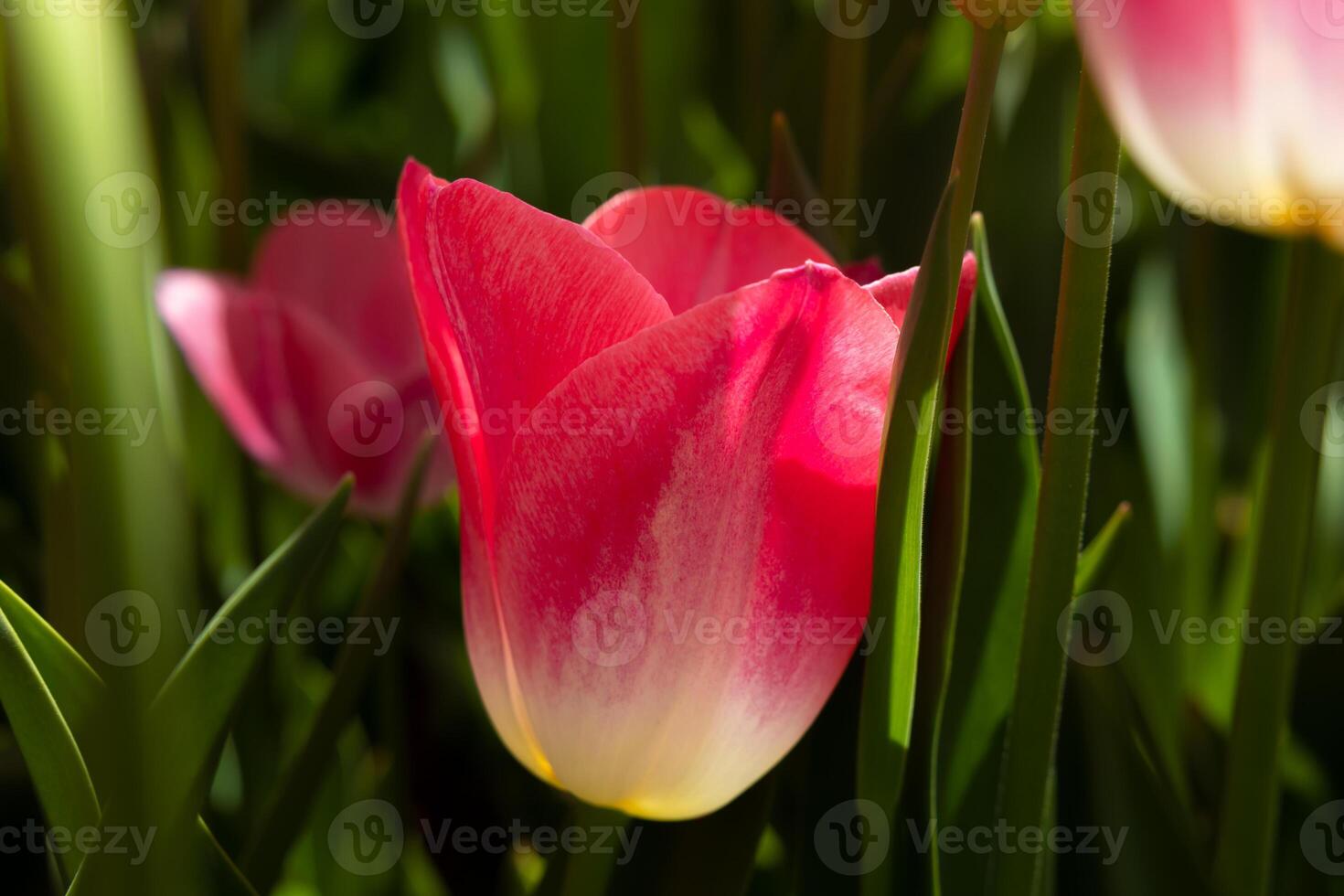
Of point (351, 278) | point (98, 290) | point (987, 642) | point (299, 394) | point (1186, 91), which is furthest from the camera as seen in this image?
point (351, 278)

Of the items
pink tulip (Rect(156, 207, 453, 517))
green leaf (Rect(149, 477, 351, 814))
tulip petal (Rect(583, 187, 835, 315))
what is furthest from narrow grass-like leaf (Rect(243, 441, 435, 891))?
pink tulip (Rect(156, 207, 453, 517))

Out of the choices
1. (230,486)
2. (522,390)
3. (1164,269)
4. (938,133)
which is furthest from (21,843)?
(1164,269)

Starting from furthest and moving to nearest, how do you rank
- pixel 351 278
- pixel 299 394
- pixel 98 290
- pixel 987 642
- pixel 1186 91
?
pixel 351 278 → pixel 299 394 → pixel 987 642 → pixel 1186 91 → pixel 98 290

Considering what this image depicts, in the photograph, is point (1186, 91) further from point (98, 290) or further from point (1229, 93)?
point (98, 290)

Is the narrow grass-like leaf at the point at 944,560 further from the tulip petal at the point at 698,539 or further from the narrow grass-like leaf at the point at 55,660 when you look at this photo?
the narrow grass-like leaf at the point at 55,660

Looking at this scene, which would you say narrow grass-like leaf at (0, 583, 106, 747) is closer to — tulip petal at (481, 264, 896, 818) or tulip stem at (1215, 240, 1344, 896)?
tulip petal at (481, 264, 896, 818)

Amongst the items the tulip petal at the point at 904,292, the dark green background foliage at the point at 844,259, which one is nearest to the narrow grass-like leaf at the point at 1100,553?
the dark green background foliage at the point at 844,259

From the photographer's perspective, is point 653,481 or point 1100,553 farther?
point 1100,553

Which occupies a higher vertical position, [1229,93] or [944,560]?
[1229,93]

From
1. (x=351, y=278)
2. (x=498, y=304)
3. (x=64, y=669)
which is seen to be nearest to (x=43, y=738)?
(x=64, y=669)
